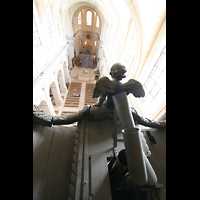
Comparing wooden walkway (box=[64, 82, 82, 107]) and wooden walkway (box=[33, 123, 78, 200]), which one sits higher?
wooden walkway (box=[33, 123, 78, 200])

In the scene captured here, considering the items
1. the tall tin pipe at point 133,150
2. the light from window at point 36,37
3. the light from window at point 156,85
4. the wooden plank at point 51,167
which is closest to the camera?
the tall tin pipe at point 133,150

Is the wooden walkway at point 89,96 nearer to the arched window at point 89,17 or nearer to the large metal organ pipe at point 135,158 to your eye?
the large metal organ pipe at point 135,158

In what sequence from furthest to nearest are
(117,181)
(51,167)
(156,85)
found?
(156,85) < (51,167) < (117,181)

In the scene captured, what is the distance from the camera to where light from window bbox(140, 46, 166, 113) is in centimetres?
494

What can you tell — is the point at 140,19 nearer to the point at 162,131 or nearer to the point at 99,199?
the point at 162,131

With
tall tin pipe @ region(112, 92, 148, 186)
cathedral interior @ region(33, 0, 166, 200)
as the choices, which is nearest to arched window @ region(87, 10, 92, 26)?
cathedral interior @ region(33, 0, 166, 200)

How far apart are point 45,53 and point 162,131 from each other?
30.3ft

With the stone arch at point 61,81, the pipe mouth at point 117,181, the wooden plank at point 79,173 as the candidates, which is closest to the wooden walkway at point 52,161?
the wooden plank at point 79,173

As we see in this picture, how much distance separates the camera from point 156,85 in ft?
17.7

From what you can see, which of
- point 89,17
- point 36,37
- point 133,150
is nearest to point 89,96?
point 36,37

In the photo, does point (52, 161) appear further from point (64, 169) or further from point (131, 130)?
point (131, 130)

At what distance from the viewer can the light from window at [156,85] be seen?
195 inches

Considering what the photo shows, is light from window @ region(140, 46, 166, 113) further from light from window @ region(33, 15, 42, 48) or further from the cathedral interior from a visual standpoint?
light from window @ region(33, 15, 42, 48)
